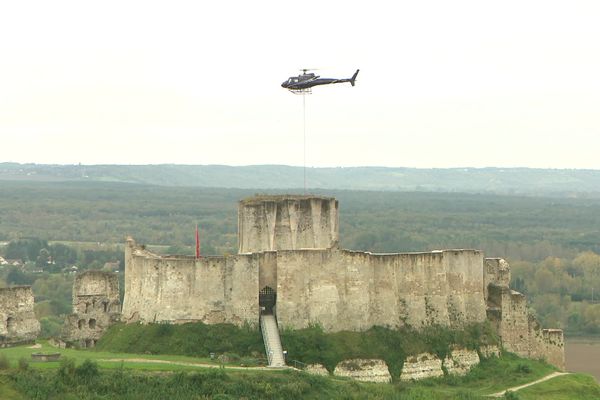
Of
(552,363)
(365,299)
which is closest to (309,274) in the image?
(365,299)

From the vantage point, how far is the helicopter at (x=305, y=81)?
64.2 meters

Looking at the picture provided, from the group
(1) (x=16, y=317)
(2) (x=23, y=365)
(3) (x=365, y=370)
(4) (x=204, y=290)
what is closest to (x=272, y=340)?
(4) (x=204, y=290)

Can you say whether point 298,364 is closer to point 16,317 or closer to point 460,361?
point 460,361

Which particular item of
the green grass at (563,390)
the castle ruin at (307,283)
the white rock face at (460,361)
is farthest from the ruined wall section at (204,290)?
the green grass at (563,390)

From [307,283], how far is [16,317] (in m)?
13.4

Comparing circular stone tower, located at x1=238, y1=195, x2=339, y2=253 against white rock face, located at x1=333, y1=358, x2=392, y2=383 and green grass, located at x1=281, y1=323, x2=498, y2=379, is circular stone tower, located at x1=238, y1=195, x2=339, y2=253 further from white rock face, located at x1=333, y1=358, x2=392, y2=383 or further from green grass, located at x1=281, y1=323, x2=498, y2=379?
white rock face, located at x1=333, y1=358, x2=392, y2=383

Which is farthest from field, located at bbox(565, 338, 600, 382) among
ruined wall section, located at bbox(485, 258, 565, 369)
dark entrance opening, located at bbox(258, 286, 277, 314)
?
dark entrance opening, located at bbox(258, 286, 277, 314)

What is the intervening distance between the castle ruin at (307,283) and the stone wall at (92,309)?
0.91 m

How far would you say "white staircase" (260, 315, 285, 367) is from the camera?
5494 centimetres

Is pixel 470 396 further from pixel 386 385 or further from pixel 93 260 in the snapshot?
pixel 93 260


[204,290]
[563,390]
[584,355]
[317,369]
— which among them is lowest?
[584,355]

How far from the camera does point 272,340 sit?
56.3 meters

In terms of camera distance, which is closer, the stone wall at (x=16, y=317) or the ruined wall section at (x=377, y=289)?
the ruined wall section at (x=377, y=289)

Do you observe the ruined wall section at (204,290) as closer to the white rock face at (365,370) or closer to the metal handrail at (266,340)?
the metal handrail at (266,340)
